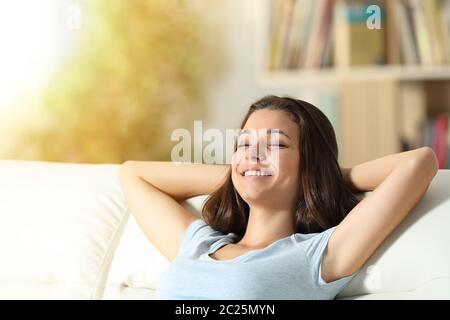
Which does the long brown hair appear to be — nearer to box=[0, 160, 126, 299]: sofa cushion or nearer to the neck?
the neck

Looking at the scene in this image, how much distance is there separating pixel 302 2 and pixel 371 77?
45cm

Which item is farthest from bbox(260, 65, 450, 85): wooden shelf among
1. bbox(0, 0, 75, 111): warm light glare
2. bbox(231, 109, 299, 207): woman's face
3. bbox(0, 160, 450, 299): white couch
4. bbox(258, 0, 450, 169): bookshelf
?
bbox(231, 109, 299, 207): woman's face

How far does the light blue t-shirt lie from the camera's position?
47.6 inches

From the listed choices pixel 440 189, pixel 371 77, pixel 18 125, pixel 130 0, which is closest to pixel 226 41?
pixel 130 0

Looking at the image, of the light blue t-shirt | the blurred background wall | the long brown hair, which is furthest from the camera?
the blurred background wall

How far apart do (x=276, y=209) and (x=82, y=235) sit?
0.42m

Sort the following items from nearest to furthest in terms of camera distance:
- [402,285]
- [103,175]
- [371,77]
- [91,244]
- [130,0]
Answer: [402,285]
[91,244]
[103,175]
[371,77]
[130,0]

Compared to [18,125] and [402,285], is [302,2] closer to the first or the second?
[18,125]

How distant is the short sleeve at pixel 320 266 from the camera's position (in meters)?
1.23

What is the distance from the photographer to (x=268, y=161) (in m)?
1.30

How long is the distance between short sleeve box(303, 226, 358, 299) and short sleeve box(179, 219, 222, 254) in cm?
18

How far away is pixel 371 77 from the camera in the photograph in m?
3.22

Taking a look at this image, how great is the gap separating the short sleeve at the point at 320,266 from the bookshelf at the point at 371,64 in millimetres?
1975

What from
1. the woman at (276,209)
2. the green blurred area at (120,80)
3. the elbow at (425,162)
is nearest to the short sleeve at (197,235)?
the woman at (276,209)
